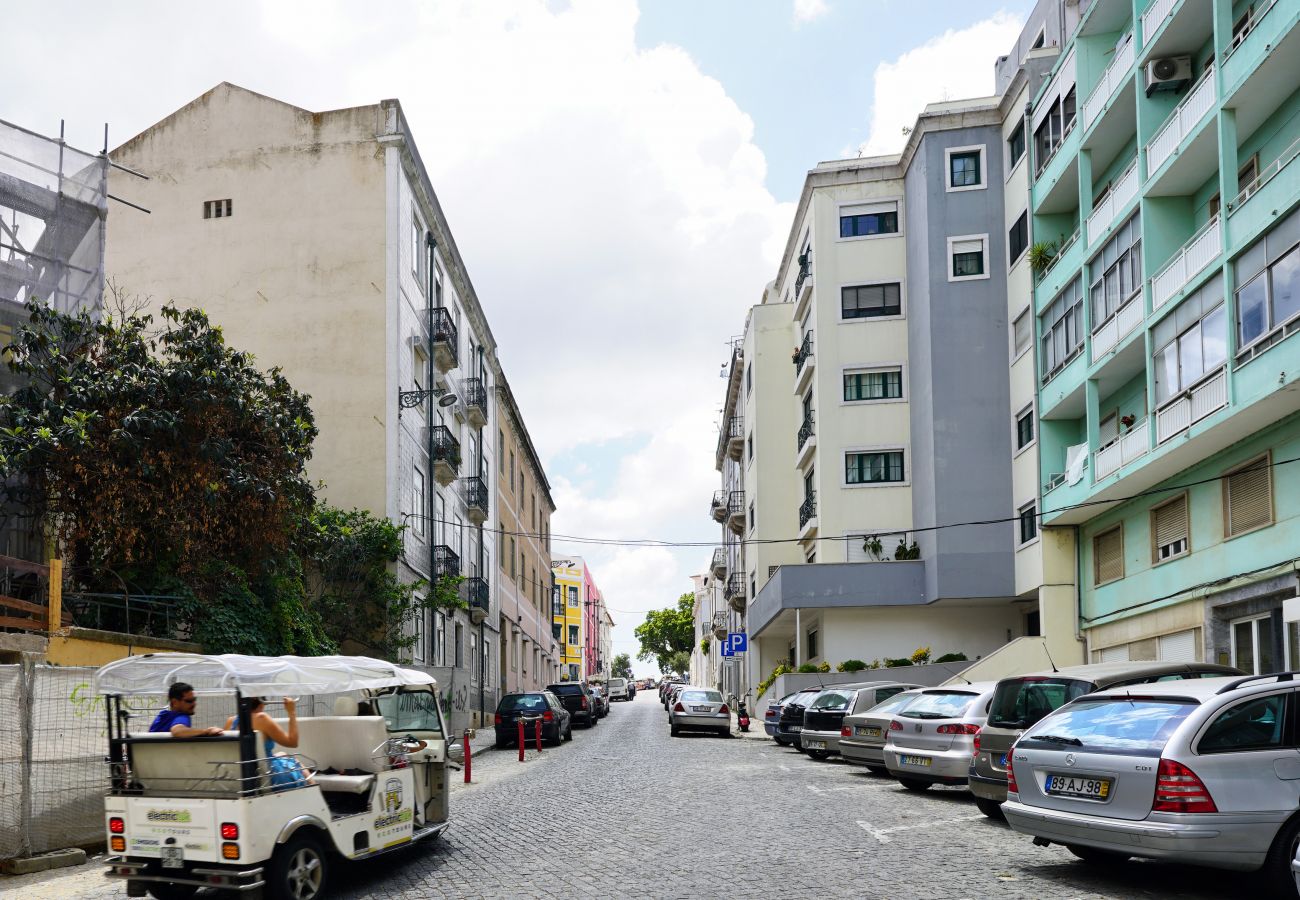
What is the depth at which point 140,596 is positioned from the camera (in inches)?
687

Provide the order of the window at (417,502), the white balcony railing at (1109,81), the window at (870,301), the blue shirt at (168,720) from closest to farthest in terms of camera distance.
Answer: the blue shirt at (168,720) → the white balcony railing at (1109,81) → the window at (417,502) → the window at (870,301)

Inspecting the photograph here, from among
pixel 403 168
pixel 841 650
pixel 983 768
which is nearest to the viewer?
pixel 983 768

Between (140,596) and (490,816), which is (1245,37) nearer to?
(490,816)

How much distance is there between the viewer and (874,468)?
127 ft

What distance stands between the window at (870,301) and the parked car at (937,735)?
2389 centimetres

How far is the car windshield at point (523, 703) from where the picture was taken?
3064cm

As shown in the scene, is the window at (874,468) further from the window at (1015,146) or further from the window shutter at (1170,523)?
the window shutter at (1170,523)

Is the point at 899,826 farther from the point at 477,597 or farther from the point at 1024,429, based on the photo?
the point at 477,597

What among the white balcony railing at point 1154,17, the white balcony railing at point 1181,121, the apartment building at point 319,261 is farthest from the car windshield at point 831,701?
the white balcony railing at point 1154,17

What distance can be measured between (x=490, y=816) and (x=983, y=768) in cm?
564

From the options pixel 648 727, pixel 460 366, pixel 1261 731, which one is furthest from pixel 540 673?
pixel 1261 731

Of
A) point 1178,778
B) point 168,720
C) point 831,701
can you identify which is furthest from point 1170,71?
point 168,720

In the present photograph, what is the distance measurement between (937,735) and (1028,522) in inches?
744

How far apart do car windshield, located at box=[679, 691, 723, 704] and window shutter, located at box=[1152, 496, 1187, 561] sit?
1383cm
